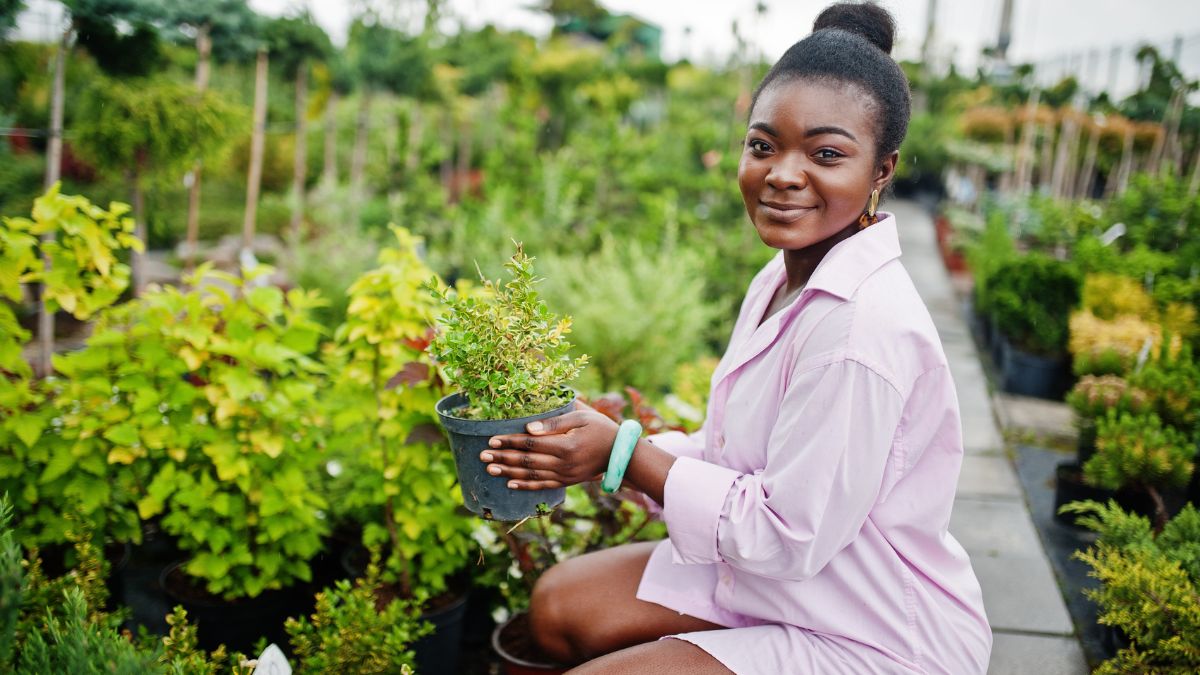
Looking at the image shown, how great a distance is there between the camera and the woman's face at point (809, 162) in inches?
61.3

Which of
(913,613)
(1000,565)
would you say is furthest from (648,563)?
(1000,565)

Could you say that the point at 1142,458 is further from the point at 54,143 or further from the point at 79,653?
the point at 54,143

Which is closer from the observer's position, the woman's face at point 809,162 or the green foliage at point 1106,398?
the woman's face at point 809,162

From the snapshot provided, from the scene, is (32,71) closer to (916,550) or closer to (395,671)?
(395,671)

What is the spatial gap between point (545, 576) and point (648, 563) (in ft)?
0.90

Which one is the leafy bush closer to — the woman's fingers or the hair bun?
the hair bun

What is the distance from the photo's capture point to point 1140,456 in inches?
122

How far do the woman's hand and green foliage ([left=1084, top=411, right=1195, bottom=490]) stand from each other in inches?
98.7

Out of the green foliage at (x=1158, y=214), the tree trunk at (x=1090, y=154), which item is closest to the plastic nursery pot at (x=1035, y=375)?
the green foliage at (x=1158, y=214)

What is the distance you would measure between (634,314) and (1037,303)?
3.01m

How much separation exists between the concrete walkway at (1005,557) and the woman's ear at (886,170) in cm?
168

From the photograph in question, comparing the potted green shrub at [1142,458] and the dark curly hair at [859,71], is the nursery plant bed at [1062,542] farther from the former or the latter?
the dark curly hair at [859,71]

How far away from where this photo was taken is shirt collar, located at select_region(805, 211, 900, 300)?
156 cm

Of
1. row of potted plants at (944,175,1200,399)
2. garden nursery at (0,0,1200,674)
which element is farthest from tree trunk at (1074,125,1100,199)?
row of potted plants at (944,175,1200,399)
